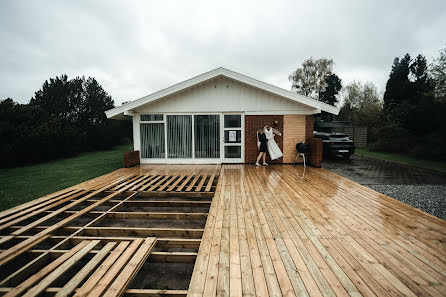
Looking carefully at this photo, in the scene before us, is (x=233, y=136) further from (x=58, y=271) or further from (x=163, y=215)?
(x=58, y=271)

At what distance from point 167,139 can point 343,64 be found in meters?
27.4

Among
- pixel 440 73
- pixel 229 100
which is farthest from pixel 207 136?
pixel 440 73

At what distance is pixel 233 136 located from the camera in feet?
29.6

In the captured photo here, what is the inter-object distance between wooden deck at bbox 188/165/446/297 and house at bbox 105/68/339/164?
4736mm

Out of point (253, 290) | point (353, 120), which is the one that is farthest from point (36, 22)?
point (353, 120)

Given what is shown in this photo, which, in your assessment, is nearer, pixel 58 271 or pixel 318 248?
pixel 58 271

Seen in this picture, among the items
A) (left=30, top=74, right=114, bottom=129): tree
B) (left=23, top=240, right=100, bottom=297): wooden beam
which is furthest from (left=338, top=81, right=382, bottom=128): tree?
(left=30, top=74, right=114, bottom=129): tree

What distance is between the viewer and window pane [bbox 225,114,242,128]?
8961mm

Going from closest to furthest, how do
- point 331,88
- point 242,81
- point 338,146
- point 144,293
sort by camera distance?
point 144,293, point 242,81, point 338,146, point 331,88

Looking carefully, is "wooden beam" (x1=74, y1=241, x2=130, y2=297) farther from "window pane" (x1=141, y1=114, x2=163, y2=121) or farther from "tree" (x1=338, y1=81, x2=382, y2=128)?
"tree" (x1=338, y1=81, x2=382, y2=128)

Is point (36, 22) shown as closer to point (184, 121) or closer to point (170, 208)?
point (184, 121)

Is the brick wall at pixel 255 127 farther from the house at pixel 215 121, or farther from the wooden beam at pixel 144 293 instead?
the wooden beam at pixel 144 293

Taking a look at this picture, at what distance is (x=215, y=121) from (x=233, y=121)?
853 mm

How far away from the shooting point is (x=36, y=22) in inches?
524
